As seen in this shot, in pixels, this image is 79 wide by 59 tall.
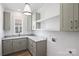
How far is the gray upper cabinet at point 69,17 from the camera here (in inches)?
33.4

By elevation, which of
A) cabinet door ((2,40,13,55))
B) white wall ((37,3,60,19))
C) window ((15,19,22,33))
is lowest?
cabinet door ((2,40,13,55))

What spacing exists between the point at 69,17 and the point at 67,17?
24mm

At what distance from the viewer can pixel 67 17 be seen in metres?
0.86

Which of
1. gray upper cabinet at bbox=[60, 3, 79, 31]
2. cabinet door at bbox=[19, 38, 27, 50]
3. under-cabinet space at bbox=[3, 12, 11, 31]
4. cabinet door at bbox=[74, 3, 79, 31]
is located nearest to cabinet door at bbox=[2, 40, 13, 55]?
cabinet door at bbox=[19, 38, 27, 50]

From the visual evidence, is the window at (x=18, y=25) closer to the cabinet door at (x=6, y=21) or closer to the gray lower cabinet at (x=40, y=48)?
the cabinet door at (x=6, y=21)

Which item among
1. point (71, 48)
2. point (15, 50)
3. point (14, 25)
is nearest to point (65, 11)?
point (71, 48)

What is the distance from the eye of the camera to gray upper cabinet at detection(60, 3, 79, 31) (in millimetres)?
850

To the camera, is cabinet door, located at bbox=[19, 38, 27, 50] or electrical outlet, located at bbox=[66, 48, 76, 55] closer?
electrical outlet, located at bbox=[66, 48, 76, 55]

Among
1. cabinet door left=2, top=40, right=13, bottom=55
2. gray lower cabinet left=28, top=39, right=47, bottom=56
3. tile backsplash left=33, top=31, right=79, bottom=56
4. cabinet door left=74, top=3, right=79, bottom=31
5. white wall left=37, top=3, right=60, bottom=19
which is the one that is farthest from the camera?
cabinet door left=2, top=40, right=13, bottom=55

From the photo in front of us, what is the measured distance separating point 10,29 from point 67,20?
6.73 ft

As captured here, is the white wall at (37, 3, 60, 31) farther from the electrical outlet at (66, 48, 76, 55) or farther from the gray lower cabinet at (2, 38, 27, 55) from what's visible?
the gray lower cabinet at (2, 38, 27, 55)

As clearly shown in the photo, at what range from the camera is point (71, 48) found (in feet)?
3.59

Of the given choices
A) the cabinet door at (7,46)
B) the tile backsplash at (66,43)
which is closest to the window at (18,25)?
the cabinet door at (7,46)

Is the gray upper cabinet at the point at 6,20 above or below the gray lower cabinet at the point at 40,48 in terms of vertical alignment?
above
